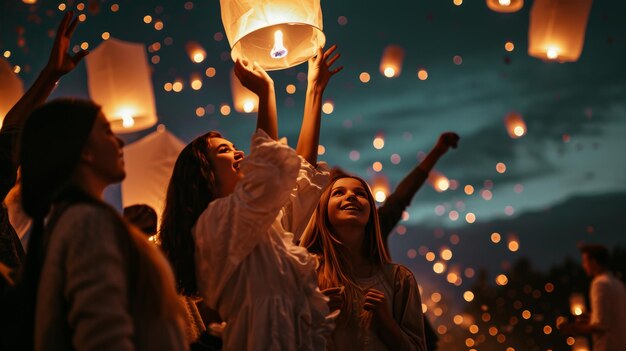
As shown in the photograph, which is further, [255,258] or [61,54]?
[61,54]

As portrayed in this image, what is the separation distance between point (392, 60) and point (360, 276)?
4.37 metres

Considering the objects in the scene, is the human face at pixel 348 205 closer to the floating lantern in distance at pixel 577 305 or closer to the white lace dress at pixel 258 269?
the white lace dress at pixel 258 269

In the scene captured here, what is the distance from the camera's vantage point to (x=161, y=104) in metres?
8.35

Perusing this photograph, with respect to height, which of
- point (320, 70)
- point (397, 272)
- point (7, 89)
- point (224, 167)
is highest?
point (320, 70)

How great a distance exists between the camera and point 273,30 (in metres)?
2.82

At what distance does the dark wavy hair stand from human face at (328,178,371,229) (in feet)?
2.16

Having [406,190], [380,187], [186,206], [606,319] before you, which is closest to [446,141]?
[406,190]

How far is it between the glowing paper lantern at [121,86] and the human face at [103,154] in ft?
9.80

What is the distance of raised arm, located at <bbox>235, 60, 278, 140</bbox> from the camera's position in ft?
7.81

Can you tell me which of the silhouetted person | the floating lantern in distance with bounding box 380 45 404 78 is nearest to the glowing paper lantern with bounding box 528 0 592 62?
the silhouetted person

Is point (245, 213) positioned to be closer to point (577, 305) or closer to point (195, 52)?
point (577, 305)

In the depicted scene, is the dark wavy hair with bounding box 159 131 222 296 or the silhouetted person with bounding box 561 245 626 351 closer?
the dark wavy hair with bounding box 159 131 222 296

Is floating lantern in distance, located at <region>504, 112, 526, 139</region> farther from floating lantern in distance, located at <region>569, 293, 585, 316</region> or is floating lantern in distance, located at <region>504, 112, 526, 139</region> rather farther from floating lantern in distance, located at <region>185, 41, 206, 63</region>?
floating lantern in distance, located at <region>185, 41, 206, 63</region>

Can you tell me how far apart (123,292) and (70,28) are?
136 centimetres
